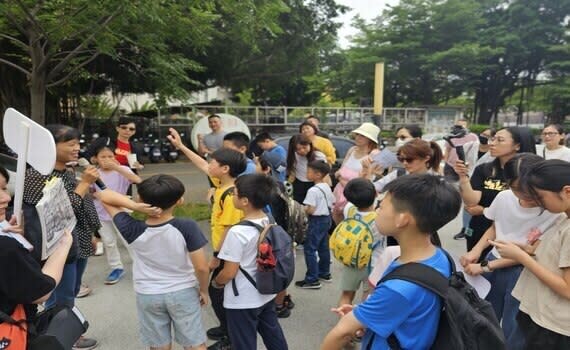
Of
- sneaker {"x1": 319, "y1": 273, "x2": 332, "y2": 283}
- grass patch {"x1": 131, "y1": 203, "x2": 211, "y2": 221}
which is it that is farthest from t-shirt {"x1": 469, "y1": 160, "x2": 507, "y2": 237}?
grass patch {"x1": 131, "y1": 203, "x2": 211, "y2": 221}

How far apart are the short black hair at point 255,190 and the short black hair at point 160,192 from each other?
352mm

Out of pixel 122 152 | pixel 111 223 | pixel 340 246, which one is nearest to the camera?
pixel 340 246

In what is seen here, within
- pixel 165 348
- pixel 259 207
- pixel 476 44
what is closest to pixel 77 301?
pixel 165 348

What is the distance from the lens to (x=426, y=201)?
135 centimetres

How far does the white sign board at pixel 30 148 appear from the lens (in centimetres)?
153

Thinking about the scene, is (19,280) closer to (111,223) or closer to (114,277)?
(111,223)

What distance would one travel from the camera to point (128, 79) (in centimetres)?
1277

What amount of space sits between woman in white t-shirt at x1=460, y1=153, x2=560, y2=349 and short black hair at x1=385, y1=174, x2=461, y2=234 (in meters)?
1.02

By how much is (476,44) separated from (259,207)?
21934mm

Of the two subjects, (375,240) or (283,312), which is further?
(283,312)

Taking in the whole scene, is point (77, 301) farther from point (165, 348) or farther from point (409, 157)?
point (409, 157)

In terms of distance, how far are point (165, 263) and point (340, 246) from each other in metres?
1.16

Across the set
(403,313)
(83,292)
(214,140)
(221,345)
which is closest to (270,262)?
(221,345)

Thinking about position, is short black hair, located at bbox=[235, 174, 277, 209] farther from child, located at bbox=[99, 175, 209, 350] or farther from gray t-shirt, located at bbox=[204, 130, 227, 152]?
gray t-shirt, located at bbox=[204, 130, 227, 152]
